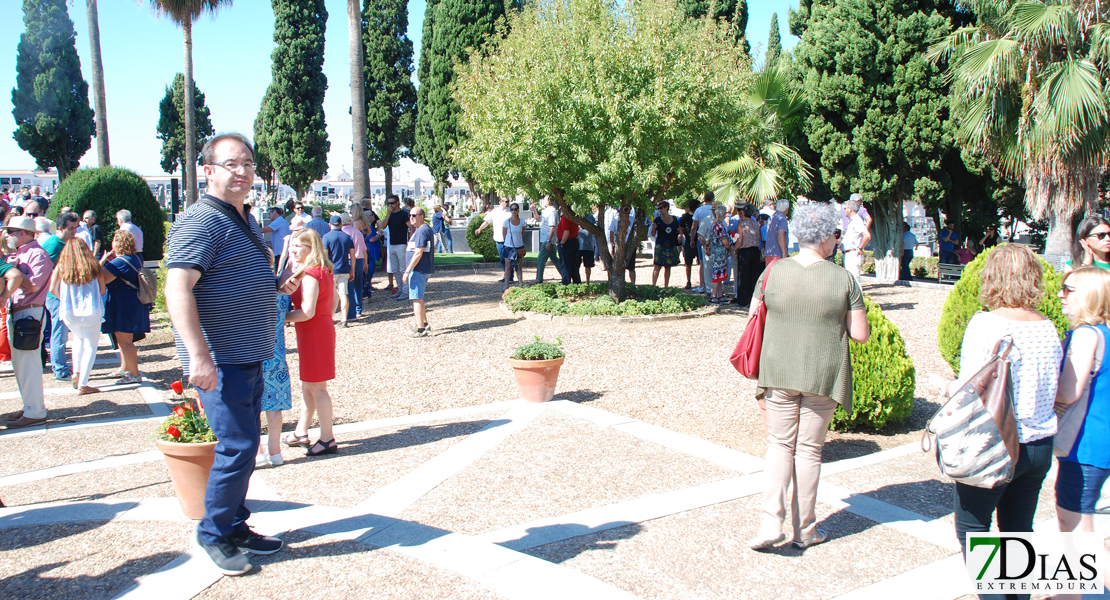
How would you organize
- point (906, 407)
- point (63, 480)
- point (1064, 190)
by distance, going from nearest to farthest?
point (63, 480) → point (906, 407) → point (1064, 190)

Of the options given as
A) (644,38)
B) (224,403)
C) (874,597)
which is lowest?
(874,597)

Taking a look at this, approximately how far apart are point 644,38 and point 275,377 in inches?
290

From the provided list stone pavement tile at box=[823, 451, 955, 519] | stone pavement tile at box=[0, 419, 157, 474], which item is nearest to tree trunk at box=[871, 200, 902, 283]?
stone pavement tile at box=[823, 451, 955, 519]

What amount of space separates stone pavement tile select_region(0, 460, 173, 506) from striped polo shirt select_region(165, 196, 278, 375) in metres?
1.76

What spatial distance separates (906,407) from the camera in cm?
577

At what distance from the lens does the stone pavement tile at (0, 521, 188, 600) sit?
10.5 ft

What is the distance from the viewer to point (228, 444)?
3.23 meters

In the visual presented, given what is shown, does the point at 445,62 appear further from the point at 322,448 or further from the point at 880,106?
the point at 322,448

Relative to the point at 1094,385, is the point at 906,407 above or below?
below

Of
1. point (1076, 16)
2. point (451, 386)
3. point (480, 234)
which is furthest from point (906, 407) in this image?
point (480, 234)

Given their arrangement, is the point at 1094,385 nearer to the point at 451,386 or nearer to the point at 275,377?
the point at 275,377

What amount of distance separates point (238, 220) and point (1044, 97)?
1208 centimetres

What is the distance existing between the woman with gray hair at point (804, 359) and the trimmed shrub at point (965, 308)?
385 centimetres

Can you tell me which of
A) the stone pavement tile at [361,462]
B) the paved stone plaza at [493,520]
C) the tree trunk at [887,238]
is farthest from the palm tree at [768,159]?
the stone pavement tile at [361,462]
